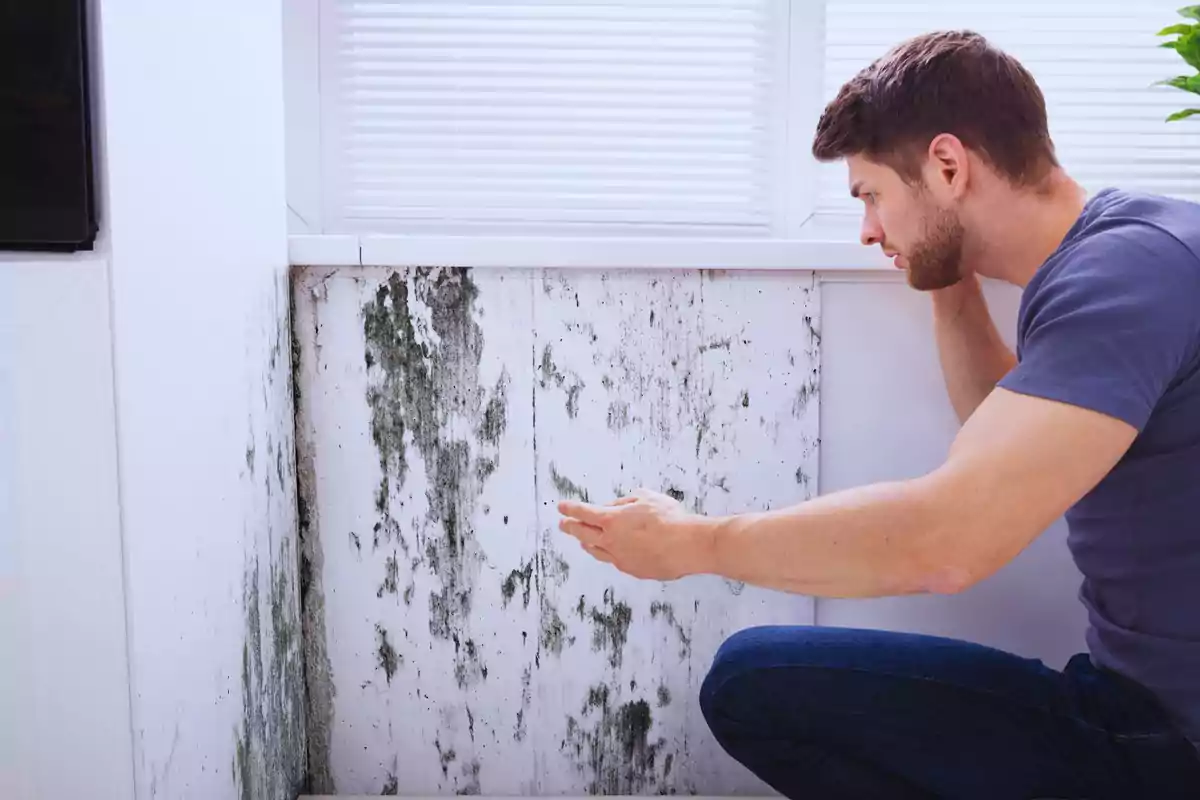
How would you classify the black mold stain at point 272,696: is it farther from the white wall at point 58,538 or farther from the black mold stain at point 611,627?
the black mold stain at point 611,627

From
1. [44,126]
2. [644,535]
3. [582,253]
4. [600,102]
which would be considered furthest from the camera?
[600,102]

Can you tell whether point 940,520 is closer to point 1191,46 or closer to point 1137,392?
point 1137,392

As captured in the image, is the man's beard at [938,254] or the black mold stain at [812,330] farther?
the black mold stain at [812,330]

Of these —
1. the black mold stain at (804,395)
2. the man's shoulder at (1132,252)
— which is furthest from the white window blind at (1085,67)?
the man's shoulder at (1132,252)

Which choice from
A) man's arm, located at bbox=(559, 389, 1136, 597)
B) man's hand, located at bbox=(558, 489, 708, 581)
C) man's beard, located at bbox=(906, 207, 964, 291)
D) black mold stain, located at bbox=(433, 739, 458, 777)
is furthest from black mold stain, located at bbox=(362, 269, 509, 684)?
man's beard, located at bbox=(906, 207, 964, 291)

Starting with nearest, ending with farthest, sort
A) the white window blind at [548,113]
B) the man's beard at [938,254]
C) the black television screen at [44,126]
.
→ the black television screen at [44,126] → the man's beard at [938,254] → the white window blind at [548,113]

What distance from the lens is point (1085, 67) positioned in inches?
60.5

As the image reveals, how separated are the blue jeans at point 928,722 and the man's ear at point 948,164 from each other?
574 millimetres

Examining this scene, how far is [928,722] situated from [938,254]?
57cm

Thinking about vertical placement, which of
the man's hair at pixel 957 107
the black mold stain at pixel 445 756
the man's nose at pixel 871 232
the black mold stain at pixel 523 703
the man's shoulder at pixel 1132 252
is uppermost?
the man's hair at pixel 957 107

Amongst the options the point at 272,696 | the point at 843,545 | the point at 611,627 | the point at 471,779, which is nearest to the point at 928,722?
the point at 843,545

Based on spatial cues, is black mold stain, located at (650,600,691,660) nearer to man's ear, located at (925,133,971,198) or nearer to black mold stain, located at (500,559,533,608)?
black mold stain, located at (500,559,533,608)

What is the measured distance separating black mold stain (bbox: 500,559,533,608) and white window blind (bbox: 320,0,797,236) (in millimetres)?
565

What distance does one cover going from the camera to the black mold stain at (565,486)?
1362mm
